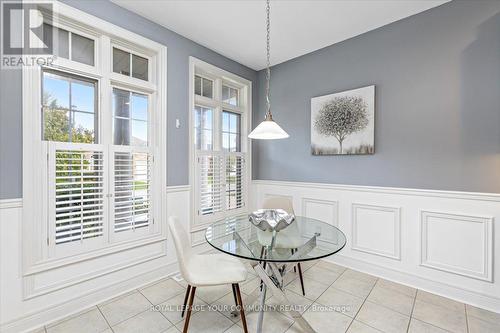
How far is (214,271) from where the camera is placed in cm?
175

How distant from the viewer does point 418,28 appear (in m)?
2.41

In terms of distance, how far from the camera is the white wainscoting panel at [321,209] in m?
3.02

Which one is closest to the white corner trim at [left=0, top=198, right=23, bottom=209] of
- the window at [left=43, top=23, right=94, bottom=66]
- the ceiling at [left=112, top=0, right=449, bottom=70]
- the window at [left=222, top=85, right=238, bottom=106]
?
the window at [left=43, top=23, right=94, bottom=66]

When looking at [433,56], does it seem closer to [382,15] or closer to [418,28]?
[418,28]

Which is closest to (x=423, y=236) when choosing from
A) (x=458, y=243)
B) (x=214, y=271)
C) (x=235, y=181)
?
(x=458, y=243)

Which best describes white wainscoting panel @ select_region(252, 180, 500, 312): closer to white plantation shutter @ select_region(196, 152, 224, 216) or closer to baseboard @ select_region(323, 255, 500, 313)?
baseboard @ select_region(323, 255, 500, 313)

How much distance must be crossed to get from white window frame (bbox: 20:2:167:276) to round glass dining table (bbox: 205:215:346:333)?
103 cm

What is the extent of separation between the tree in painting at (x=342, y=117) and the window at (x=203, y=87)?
5.33 ft

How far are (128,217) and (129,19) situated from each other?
212cm

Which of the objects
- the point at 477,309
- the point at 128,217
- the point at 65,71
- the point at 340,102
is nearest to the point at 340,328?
the point at 477,309

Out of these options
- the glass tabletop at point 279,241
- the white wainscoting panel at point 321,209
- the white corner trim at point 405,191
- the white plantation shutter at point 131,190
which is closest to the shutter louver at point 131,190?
the white plantation shutter at point 131,190

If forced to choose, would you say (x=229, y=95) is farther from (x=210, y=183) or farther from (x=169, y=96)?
(x=210, y=183)

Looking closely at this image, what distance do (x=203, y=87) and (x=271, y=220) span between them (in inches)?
Result: 87.3

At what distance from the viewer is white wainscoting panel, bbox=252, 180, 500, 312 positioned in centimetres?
208
